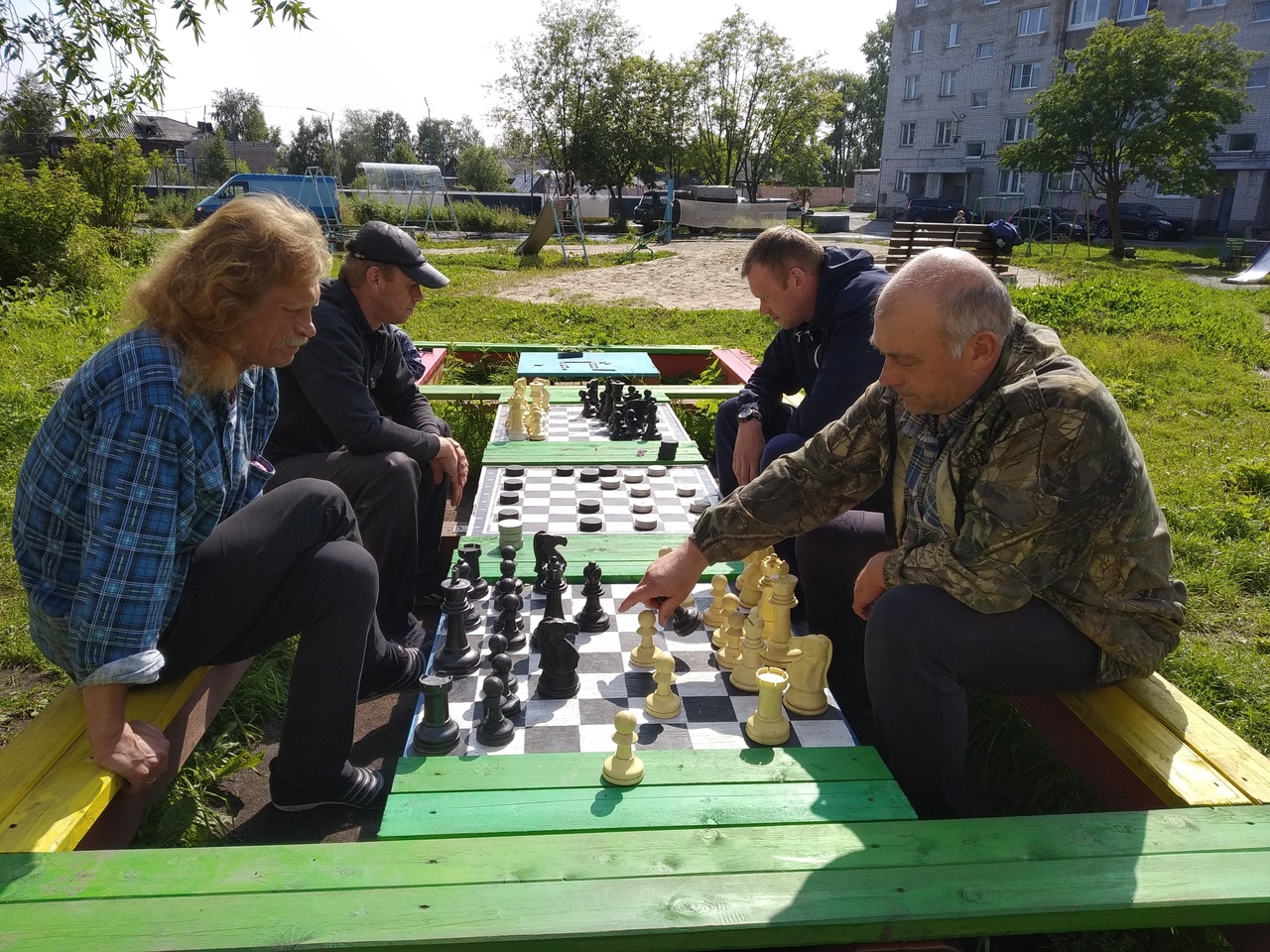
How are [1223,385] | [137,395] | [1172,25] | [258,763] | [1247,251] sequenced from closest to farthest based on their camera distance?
[137,395]
[258,763]
[1223,385]
[1247,251]
[1172,25]

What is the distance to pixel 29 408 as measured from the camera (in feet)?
17.1

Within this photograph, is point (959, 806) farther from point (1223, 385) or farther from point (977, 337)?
point (1223, 385)

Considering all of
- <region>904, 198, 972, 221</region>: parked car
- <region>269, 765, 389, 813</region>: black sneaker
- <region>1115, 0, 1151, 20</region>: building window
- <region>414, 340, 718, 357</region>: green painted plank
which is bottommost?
<region>269, 765, 389, 813</region>: black sneaker

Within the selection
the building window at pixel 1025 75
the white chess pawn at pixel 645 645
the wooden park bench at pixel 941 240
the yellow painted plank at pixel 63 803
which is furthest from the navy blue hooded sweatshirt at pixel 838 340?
the building window at pixel 1025 75

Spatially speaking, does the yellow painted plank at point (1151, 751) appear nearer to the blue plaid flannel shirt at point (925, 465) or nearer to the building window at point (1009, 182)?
the blue plaid flannel shirt at point (925, 465)

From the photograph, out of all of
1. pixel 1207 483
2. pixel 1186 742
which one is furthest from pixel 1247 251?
pixel 1186 742

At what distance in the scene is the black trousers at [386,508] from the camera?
2.96 meters

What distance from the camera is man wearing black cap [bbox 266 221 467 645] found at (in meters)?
2.98

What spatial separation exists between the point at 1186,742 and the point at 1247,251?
2281cm

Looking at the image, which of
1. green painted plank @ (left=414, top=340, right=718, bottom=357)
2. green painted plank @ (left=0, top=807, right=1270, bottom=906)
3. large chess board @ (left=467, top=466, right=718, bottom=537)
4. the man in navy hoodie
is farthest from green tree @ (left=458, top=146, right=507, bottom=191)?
green painted plank @ (left=0, top=807, right=1270, bottom=906)

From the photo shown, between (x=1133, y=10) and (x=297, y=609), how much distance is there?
34.3 metres

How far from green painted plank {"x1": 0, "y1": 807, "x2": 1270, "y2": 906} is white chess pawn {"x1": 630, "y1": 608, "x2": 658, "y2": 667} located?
754 millimetres

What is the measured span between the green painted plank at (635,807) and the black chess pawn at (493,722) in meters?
0.25

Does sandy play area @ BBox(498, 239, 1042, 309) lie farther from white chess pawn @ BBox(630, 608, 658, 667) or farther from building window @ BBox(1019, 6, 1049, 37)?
building window @ BBox(1019, 6, 1049, 37)
